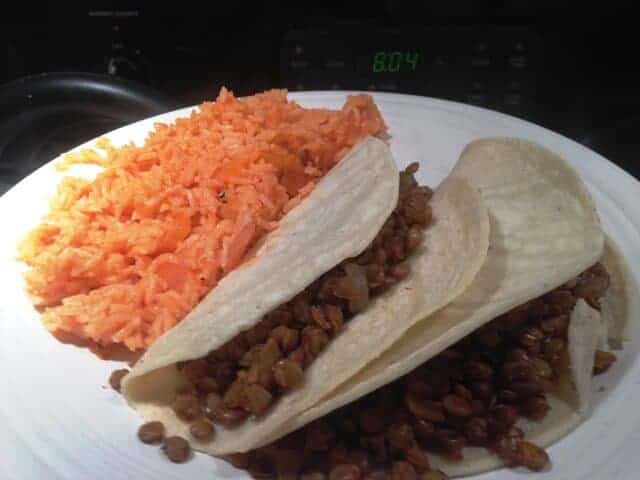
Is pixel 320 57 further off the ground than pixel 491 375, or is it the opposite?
pixel 320 57

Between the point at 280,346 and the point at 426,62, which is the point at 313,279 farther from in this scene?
the point at 426,62

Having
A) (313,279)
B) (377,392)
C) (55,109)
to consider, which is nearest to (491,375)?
(377,392)

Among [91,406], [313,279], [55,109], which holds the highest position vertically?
[313,279]

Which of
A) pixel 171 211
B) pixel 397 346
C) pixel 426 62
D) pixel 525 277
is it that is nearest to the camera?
pixel 397 346

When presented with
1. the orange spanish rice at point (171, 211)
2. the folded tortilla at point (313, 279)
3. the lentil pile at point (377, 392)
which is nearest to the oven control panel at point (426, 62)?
the orange spanish rice at point (171, 211)

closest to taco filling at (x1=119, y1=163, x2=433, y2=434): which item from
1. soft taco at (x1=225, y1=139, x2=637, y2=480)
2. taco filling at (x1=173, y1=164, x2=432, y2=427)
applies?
taco filling at (x1=173, y1=164, x2=432, y2=427)

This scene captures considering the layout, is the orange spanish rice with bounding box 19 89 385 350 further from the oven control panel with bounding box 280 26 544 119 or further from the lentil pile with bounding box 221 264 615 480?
the lentil pile with bounding box 221 264 615 480

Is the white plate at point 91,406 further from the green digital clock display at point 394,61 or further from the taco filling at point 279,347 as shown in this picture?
the green digital clock display at point 394,61
